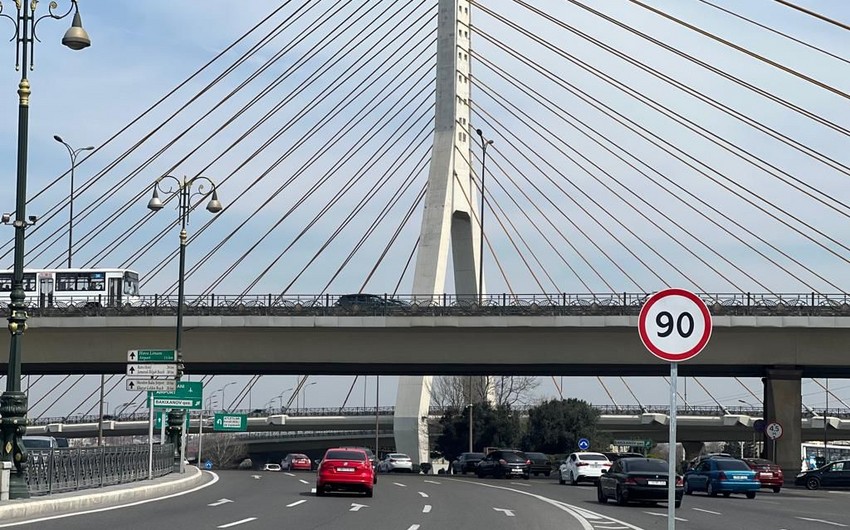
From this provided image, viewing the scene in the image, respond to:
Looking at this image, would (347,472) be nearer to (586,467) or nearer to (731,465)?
(731,465)

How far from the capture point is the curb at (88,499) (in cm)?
2158

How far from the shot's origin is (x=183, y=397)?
137 ft

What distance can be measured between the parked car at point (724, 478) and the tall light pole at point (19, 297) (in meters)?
26.0

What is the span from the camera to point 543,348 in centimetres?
5481

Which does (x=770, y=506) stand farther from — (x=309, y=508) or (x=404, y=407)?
(x=404, y=407)

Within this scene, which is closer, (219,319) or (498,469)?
(219,319)

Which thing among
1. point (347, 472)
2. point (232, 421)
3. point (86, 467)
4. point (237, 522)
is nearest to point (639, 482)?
Result: point (347, 472)

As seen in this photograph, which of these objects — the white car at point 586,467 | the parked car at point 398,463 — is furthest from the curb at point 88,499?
the parked car at point 398,463

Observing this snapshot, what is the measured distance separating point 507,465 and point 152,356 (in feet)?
84.8

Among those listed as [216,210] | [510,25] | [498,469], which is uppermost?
[510,25]

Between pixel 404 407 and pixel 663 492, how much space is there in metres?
29.9

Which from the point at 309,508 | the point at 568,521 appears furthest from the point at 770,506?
the point at 309,508

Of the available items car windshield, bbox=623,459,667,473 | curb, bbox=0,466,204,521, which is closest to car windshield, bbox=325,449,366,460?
curb, bbox=0,466,204,521

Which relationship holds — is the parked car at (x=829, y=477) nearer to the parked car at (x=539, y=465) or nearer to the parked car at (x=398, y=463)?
the parked car at (x=539, y=465)
